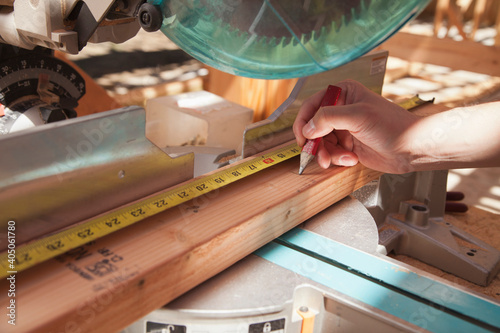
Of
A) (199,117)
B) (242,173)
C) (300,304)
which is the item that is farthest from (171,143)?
(300,304)

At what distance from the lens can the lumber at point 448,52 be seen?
12.5 ft

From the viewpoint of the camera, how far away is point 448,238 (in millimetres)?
1438

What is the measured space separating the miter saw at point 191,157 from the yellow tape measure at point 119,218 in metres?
0.03

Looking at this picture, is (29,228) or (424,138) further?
(424,138)

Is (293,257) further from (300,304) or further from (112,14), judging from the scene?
(112,14)

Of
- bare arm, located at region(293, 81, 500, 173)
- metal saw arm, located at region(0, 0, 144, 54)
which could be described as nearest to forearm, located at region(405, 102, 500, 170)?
bare arm, located at region(293, 81, 500, 173)

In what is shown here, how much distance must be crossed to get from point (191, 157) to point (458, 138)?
0.61 metres

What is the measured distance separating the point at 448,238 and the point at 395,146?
40cm

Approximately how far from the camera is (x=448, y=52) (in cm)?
398

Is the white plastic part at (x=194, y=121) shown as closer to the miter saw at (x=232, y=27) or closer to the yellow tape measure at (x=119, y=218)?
the yellow tape measure at (x=119, y=218)

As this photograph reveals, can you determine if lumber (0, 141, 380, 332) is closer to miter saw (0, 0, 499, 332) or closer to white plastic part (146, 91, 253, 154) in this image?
miter saw (0, 0, 499, 332)

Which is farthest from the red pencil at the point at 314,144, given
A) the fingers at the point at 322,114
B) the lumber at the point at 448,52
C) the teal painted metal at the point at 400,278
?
the lumber at the point at 448,52

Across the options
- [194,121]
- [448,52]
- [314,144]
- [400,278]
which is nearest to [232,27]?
[314,144]

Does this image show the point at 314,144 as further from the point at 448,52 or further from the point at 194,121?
the point at 448,52
